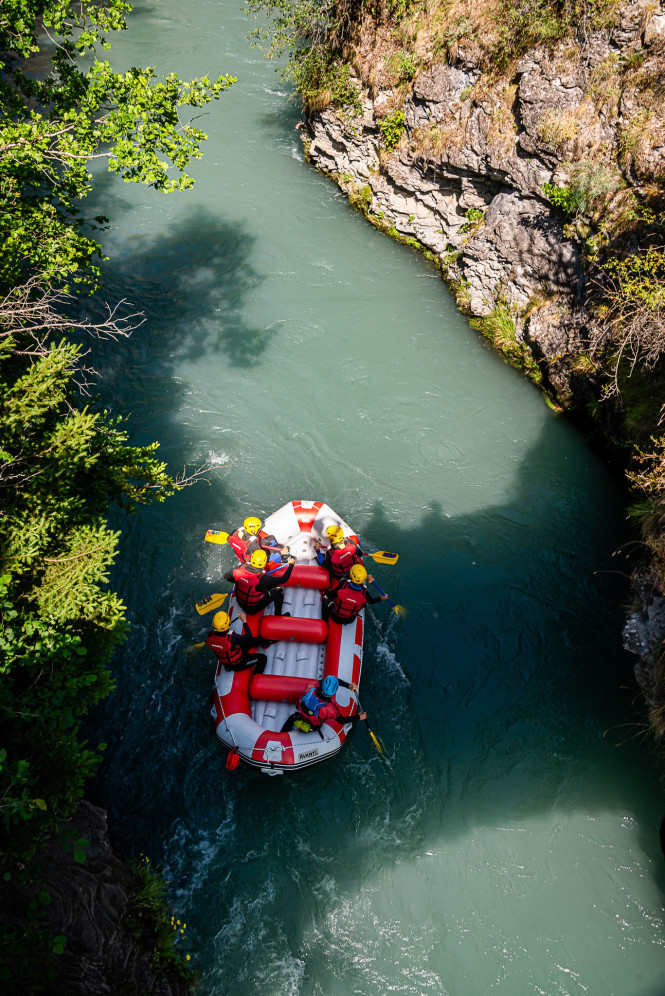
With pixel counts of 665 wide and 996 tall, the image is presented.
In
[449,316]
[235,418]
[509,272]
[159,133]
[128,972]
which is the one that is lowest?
[128,972]

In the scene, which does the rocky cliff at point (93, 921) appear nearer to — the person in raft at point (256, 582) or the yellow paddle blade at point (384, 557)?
the person in raft at point (256, 582)

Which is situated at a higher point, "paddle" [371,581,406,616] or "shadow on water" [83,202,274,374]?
Answer: "shadow on water" [83,202,274,374]

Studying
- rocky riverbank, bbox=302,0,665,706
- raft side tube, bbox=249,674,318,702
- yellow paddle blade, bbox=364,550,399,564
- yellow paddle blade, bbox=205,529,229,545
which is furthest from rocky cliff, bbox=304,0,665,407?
raft side tube, bbox=249,674,318,702

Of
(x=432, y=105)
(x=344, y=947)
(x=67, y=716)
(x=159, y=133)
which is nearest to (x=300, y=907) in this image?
(x=344, y=947)

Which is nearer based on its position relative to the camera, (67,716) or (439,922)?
(67,716)

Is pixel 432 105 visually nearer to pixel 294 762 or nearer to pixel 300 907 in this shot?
pixel 294 762

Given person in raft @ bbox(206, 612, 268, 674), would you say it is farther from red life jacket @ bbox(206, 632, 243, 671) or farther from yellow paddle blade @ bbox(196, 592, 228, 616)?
yellow paddle blade @ bbox(196, 592, 228, 616)

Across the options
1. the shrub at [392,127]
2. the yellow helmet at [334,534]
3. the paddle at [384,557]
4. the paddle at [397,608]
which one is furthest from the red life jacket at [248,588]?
the shrub at [392,127]
